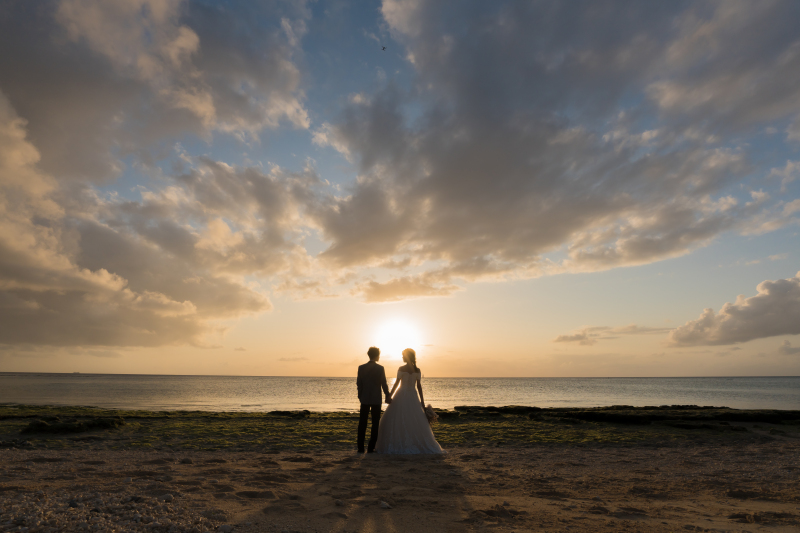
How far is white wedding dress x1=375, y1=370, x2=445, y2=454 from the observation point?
10594mm

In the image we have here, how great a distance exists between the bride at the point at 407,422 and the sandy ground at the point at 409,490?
62 centimetres

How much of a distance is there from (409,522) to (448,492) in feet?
5.72

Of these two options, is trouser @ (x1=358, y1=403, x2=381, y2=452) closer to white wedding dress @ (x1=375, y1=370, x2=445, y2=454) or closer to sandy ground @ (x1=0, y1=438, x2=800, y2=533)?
white wedding dress @ (x1=375, y1=370, x2=445, y2=454)

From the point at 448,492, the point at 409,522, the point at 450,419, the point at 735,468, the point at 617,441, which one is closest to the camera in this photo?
the point at 409,522

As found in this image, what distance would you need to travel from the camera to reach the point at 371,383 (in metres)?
10.7

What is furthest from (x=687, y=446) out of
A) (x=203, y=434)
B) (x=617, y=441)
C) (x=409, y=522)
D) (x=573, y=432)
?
(x=203, y=434)

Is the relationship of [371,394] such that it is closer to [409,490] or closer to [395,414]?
[395,414]

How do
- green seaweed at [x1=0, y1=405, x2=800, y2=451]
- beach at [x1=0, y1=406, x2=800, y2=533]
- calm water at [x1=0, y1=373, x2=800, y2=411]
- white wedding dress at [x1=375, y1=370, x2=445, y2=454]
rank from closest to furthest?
beach at [x1=0, y1=406, x2=800, y2=533] < white wedding dress at [x1=375, y1=370, x2=445, y2=454] < green seaweed at [x1=0, y1=405, x2=800, y2=451] < calm water at [x1=0, y1=373, x2=800, y2=411]

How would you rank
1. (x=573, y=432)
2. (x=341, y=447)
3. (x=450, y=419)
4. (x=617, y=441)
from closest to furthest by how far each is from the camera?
(x=341, y=447) → (x=617, y=441) → (x=573, y=432) → (x=450, y=419)

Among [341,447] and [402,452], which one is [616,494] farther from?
[341,447]

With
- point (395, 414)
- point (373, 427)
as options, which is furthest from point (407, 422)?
point (373, 427)

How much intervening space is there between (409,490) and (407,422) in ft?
13.6

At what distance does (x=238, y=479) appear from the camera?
721cm

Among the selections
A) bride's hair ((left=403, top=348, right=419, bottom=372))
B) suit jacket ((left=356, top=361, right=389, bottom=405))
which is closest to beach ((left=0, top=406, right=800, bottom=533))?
suit jacket ((left=356, top=361, right=389, bottom=405))
